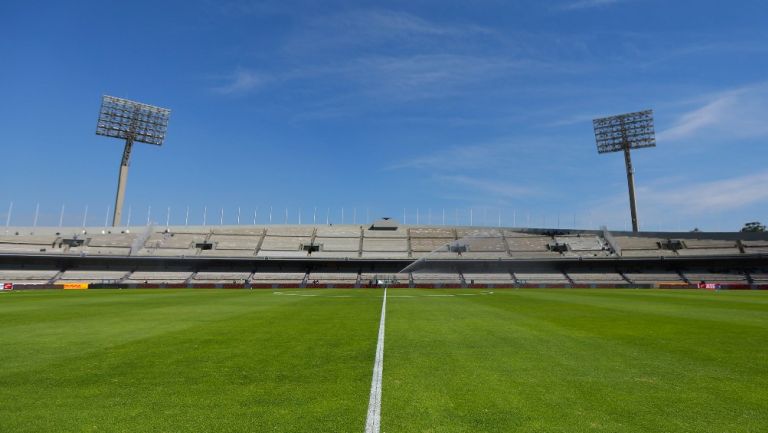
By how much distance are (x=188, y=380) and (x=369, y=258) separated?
204ft

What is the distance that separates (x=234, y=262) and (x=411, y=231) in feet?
107

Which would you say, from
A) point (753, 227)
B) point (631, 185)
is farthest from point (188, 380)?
point (753, 227)

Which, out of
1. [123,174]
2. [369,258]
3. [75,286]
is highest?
[123,174]

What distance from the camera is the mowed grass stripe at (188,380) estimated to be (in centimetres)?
479

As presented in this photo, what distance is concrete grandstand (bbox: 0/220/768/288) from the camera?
60875mm

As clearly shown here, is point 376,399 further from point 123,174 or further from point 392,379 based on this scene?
point 123,174

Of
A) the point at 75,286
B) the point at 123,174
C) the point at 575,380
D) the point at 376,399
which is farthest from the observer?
the point at 123,174

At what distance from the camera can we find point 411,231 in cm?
8231

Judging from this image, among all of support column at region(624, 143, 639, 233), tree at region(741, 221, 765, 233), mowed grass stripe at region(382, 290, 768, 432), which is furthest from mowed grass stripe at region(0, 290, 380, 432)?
tree at region(741, 221, 765, 233)

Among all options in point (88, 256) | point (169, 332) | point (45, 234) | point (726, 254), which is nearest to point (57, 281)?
point (88, 256)

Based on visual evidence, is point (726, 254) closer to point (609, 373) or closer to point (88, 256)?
point (609, 373)

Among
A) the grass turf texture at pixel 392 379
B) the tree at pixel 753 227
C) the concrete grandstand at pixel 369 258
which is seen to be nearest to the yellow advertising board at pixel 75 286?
the concrete grandstand at pixel 369 258

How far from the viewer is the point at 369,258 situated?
6844 centimetres

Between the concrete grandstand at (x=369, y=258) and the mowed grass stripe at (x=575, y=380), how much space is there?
46.1 metres
